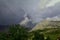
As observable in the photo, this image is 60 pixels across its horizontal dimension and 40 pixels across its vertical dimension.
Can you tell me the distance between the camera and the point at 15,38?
1475 inches

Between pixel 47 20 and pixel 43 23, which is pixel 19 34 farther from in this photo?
pixel 47 20

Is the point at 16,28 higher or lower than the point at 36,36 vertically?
higher

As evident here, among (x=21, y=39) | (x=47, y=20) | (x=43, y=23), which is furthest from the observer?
(x=47, y=20)

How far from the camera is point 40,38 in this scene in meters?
34.2

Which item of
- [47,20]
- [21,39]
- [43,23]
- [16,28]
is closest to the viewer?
[21,39]

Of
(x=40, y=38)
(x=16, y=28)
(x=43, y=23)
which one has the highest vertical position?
(x=43, y=23)

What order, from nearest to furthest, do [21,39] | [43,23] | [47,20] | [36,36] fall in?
[36,36] → [21,39] → [43,23] → [47,20]

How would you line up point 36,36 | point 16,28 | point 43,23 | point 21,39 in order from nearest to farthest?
point 36,36, point 21,39, point 16,28, point 43,23

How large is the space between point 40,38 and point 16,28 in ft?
39.8

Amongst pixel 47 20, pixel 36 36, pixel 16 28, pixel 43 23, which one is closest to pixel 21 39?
pixel 36 36

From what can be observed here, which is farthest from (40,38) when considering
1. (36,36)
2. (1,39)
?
(1,39)

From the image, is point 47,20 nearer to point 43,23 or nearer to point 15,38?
point 43,23

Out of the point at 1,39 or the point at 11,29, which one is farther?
the point at 11,29

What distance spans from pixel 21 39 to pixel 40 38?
4936 mm
